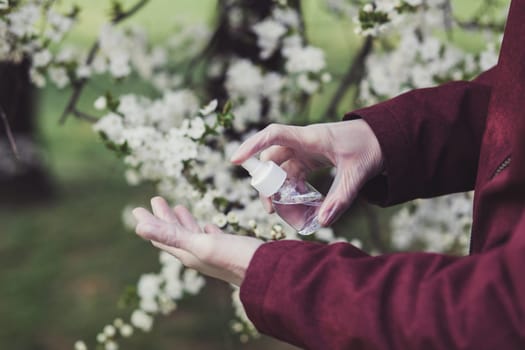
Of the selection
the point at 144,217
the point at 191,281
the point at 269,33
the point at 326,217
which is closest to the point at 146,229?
the point at 144,217

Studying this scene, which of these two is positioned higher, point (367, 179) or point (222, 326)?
point (367, 179)

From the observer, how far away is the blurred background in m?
3.88

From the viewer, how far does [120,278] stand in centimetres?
444

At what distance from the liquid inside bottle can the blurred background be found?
5.59 ft

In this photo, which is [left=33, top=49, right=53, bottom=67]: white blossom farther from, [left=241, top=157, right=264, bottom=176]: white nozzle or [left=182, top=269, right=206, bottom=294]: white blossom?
[left=241, top=157, right=264, bottom=176]: white nozzle

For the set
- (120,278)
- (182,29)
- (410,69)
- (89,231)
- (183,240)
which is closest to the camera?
(183,240)

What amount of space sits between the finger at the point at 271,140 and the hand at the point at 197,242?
144 millimetres

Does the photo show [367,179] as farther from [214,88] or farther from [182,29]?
[182,29]

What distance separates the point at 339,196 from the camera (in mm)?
1448

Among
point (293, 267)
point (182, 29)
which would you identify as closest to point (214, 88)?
point (182, 29)

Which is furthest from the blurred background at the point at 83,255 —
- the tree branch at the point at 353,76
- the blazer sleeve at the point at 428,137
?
the blazer sleeve at the point at 428,137

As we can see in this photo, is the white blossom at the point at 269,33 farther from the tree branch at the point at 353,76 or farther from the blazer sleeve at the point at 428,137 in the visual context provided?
the blazer sleeve at the point at 428,137

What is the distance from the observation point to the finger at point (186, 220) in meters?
1.38

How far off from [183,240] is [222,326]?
8.82ft
